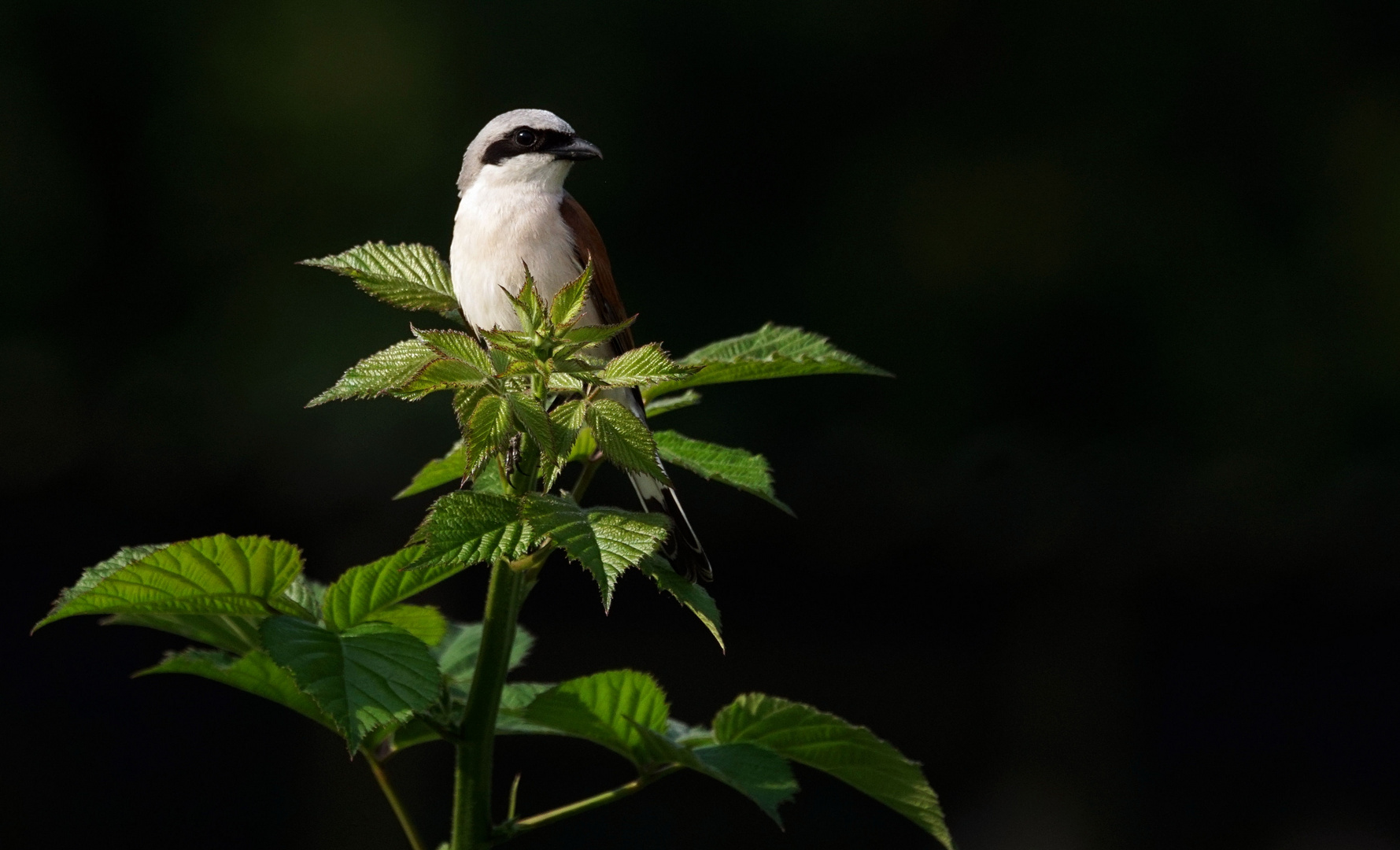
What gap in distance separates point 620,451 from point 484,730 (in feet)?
0.57

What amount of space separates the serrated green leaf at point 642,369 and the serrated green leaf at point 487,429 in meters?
0.06

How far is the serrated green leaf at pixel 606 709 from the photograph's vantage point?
795 mm

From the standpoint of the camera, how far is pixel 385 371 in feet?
2.14

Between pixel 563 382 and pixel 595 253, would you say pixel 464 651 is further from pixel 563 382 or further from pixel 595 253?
pixel 595 253

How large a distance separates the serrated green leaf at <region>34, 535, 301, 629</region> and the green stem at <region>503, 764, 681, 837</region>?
192mm

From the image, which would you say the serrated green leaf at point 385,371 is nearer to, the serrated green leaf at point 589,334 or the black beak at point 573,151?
the serrated green leaf at point 589,334

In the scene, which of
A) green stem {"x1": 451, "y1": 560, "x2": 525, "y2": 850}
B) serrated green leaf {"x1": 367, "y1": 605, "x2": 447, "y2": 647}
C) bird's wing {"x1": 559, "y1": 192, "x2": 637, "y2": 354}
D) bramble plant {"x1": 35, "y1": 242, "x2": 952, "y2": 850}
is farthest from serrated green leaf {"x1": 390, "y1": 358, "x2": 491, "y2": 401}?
bird's wing {"x1": 559, "y1": 192, "x2": 637, "y2": 354}

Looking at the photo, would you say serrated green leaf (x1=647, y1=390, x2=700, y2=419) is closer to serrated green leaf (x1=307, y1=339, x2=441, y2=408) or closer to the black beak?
serrated green leaf (x1=307, y1=339, x2=441, y2=408)

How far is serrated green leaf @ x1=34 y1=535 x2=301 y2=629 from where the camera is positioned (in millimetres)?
657

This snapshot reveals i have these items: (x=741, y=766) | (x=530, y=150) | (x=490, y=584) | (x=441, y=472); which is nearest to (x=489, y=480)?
(x=441, y=472)

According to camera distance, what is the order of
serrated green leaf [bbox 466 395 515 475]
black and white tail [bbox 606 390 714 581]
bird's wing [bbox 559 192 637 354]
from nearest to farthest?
serrated green leaf [bbox 466 395 515 475]
black and white tail [bbox 606 390 714 581]
bird's wing [bbox 559 192 637 354]

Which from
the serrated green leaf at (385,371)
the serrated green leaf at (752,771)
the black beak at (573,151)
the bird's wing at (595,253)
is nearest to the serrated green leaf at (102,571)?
the serrated green leaf at (385,371)

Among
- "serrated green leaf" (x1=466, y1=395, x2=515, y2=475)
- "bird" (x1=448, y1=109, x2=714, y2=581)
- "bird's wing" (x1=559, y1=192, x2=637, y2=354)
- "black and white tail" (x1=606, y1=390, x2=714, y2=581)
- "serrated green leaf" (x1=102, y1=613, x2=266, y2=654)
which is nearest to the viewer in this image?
"serrated green leaf" (x1=466, y1=395, x2=515, y2=475)

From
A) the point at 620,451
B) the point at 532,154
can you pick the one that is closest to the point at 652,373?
the point at 620,451
